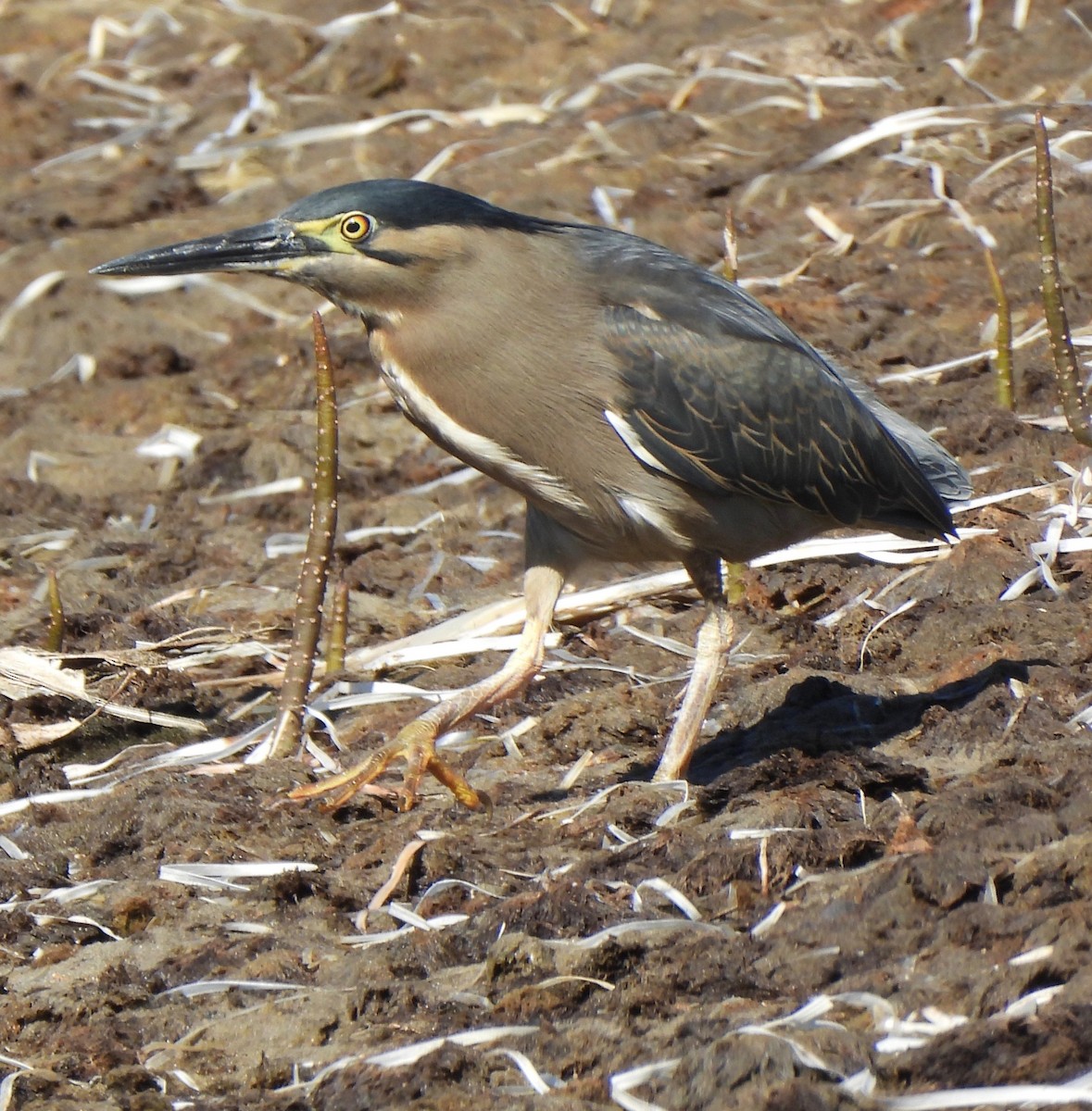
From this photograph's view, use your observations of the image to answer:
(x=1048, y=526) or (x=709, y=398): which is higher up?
(x=709, y=398)

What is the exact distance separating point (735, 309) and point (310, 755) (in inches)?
74.0

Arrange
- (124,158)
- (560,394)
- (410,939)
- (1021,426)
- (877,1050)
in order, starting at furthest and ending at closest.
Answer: (124,158)
(1021,426)
(560,394)
(410,939)
(877,1050)

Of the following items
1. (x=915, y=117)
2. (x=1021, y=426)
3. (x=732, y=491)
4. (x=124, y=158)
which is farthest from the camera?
(x=124, y=158)

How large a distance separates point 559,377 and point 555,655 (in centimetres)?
147

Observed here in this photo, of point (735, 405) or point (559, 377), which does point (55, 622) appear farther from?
point (735, 405)

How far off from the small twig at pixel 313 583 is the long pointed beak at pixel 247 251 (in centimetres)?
43

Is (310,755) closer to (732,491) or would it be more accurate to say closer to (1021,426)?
(732,491)

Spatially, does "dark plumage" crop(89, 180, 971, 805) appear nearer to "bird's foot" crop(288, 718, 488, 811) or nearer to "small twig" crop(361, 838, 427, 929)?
"bird's foot" crop(288, 718, 488, 811)

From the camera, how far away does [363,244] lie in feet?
15.6

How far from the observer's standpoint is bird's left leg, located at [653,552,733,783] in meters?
4.91

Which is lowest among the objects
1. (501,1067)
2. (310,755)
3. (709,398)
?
(310,755)

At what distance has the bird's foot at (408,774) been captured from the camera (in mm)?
4715

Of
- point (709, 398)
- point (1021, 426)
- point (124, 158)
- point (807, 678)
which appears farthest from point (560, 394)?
point (124, 158)

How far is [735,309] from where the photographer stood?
524cm
